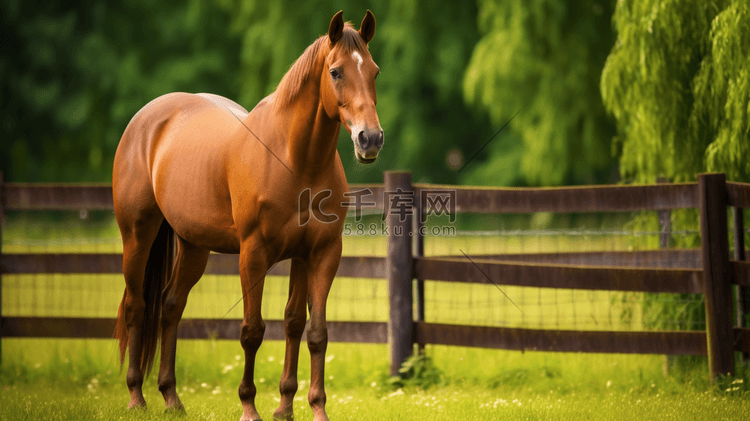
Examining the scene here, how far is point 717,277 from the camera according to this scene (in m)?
5.22

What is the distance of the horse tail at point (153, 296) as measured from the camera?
5.14 metres

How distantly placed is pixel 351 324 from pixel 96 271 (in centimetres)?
229

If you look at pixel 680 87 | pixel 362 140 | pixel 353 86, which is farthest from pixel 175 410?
pixel 680 87

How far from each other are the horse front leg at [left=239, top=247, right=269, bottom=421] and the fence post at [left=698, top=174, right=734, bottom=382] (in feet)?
10.5

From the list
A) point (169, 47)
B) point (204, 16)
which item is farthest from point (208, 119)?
point (169, 47)

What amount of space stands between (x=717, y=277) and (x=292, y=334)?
3.06 meters

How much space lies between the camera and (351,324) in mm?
6000

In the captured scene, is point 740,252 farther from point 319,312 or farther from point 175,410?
point 175,410

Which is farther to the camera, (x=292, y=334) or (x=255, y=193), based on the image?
(x=292, y=334)

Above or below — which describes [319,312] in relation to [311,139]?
below

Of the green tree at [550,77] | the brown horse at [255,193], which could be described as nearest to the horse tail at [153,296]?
the brown horse at [255,193]

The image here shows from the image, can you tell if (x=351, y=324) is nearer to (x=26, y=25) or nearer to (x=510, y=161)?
(x=510, y=161)

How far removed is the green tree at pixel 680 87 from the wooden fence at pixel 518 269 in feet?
2.08

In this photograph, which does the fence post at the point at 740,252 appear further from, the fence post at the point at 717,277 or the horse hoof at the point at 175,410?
the horse hoof at the point at 175,410
